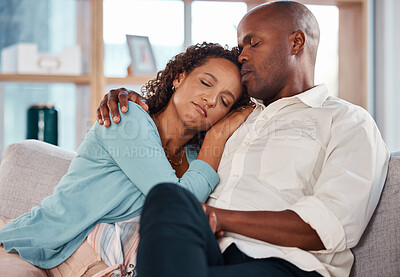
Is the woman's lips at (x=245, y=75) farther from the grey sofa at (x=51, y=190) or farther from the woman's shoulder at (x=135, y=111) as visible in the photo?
the grey sofa at (x=51, y=190)

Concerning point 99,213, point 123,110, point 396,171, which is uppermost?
point 123,110

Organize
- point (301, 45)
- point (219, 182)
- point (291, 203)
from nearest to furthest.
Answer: point (291, 203), point (219, 182), point (301, 45)

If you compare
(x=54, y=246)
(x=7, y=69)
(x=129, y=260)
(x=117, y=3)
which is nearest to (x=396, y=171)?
(x=129, y=260)

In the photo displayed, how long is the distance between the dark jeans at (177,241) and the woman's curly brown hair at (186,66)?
0.78 metres

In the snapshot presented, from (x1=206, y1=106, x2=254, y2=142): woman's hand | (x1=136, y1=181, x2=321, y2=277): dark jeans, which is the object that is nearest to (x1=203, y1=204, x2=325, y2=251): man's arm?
(x1=136, y1=181, x2=321, y2=277): dark jeans

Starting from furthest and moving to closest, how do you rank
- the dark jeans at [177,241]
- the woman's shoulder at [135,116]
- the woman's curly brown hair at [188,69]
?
the woman's curly brown hair at [188,69] < the woman's shoulder at [135,116] < the dark jeans at [177,241]

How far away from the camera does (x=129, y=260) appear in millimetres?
1412

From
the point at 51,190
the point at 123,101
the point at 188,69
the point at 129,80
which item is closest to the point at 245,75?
the point at 188,69

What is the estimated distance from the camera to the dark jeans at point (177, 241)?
908 mm

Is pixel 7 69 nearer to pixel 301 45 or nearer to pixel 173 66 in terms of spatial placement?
pixel 173 66

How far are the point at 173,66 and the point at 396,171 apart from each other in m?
0.88

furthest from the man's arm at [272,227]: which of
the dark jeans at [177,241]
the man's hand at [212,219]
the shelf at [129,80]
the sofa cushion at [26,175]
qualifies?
the shelf at [129,80]

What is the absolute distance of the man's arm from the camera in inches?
48.4

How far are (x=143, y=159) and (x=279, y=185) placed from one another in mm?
413
